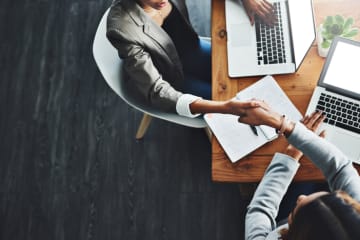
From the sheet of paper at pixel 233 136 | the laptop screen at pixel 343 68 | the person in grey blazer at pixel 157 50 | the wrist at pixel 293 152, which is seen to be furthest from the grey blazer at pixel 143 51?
the laptop screen at pixel 343 68

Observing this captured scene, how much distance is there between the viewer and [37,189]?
2271mm

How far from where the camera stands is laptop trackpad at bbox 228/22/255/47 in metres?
1.57

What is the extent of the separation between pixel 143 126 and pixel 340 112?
103 cm

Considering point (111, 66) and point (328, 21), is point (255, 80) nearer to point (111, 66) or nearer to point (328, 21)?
point (328, 21)

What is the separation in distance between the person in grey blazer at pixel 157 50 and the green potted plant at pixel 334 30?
219mm

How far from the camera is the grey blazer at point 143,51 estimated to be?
147 cm

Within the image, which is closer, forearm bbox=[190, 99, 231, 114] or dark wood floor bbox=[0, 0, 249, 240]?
forearm bbox=[190, 99, 231, 114]

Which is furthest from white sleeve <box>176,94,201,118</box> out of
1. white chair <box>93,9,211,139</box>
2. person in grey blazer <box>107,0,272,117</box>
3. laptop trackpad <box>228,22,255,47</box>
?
laptop trackpad <box>228,22,255,47</box>

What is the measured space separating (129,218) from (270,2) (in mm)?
1237

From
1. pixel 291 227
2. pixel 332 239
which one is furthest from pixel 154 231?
pixel 332 239

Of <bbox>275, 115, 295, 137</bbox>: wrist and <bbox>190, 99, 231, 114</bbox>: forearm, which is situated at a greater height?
<bbox>190, 99, 231, 114</bbox>: forearm

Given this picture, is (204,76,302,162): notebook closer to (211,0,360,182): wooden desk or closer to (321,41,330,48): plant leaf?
(211,0,360,182): wooden desk

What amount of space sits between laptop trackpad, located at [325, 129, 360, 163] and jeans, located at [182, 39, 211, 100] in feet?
1.83

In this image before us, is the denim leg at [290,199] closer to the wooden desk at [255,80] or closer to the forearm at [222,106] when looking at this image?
the wooden desk at [255,80]
